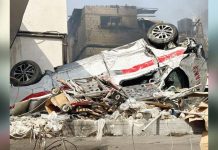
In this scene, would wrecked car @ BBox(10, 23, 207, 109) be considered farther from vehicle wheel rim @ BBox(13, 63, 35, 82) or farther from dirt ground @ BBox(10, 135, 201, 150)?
dirt ground @ BBox(10, 135, 201, 150)

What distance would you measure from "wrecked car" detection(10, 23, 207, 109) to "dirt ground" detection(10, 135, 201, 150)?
9.41 ft

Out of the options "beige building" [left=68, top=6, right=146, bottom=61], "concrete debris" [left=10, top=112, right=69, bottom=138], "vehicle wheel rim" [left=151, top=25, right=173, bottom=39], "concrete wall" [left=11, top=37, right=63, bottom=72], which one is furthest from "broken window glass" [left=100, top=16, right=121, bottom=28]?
"concrete debris" [left=10, top=112, right=69, bottom=138]

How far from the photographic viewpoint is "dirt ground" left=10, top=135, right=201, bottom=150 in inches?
235

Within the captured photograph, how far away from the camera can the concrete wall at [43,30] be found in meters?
13.1

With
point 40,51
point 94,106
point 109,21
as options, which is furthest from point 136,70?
point 109,21

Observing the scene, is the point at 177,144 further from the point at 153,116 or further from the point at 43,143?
the point at 43,143

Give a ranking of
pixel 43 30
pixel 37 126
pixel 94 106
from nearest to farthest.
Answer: pixel 37 126 < pixel 94 106 < pixel 43 30

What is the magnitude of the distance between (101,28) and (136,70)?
1576 cm

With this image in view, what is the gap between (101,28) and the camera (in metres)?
25.2

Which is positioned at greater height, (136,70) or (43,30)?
(43,30)

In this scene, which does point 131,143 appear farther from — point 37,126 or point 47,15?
point 47,15

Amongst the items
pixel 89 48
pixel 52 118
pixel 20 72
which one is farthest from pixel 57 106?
pixel 89 48

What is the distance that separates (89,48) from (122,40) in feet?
7.64

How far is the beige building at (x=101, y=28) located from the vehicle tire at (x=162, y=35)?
13.0 m
